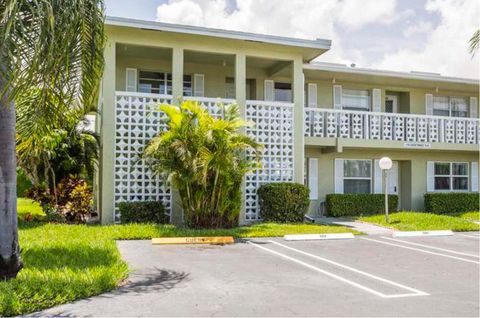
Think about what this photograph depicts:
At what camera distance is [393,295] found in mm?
6668

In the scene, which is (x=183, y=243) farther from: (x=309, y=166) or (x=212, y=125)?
(x=309, y=166)

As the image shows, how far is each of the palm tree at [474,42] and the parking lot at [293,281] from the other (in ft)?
18.2

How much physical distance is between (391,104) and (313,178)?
582 cm

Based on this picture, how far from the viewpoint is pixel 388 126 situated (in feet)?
61.7

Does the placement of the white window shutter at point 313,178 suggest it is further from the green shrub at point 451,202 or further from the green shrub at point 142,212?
the green shrub at point 142,212

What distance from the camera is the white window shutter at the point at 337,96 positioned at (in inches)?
785

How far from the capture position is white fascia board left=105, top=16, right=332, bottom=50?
13735mm

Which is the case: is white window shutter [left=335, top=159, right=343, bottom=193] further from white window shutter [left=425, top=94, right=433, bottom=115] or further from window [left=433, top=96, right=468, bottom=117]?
window [left=433, top=96, right=468, bottom=117]

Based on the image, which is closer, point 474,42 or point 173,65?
point 474,42

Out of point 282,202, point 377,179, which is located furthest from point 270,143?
point 377,179

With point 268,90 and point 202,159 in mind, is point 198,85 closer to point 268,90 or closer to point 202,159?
point 268,90

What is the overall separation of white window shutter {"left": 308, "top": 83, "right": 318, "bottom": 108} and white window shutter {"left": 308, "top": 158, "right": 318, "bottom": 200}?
2.41 m

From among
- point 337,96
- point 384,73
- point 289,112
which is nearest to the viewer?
point 289,112

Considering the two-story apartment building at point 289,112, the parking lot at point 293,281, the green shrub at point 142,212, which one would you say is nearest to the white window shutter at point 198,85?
the two-story apartment building at point 289,112
